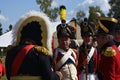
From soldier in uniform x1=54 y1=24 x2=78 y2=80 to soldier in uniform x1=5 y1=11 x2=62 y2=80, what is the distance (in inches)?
45.8

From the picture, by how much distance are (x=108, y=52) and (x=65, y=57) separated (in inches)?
29.0

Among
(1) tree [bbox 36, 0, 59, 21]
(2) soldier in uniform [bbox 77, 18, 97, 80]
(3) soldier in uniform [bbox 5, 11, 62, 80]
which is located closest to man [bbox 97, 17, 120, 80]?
(2) soldier in uniform [bbox 77, 18, 97, 80]

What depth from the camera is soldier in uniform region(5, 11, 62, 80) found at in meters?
4.66

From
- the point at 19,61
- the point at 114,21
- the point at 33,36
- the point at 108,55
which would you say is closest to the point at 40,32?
the point at 33,36

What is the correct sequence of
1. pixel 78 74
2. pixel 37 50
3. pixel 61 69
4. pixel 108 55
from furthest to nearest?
pixel 78 74 < pixel 61 69 < pixel 108 55 < pixel 37 50

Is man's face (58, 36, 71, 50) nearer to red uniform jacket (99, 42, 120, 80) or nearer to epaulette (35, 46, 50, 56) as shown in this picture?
red uniform jacket (99, 42, 120, 80)

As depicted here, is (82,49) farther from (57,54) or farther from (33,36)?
(33,36)

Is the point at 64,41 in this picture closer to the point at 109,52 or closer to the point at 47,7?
the point at 109,52

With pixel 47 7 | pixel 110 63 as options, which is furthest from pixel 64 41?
pixel 47 7

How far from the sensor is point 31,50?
185 inches

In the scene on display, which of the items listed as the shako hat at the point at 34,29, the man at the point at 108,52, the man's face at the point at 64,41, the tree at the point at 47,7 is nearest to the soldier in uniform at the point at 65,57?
the man's face at the point at 64,41

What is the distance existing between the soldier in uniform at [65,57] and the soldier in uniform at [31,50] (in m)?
1.16

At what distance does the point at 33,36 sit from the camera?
481 cm

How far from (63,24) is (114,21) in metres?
0.81
